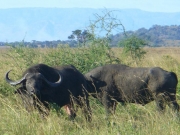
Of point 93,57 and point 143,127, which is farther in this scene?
point 93,57

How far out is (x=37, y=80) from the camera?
9.33 m

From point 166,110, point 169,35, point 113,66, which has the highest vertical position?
point 113,66

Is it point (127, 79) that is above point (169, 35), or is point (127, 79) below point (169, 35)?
above

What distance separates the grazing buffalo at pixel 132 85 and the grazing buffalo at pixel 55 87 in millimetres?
447

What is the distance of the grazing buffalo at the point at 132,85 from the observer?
32.3ft

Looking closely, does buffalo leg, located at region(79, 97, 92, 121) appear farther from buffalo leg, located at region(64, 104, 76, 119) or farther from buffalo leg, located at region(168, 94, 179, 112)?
buffalo leg, located at region(168, 94, 179, 112)

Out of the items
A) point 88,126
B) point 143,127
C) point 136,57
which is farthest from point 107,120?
point 136,57

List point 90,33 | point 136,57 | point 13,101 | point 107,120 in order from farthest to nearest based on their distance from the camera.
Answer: point 136,57
point 90,33
point 13,101
point 107,120

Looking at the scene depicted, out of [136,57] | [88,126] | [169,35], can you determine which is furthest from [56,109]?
[169,35]

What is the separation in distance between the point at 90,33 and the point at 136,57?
4.43m

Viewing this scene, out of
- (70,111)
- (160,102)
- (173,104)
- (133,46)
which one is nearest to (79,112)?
(70,111)

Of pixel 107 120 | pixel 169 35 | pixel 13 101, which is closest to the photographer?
pixel 107 120

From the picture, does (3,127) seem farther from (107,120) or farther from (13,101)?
(13,101)

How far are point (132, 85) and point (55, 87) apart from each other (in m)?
1.86
